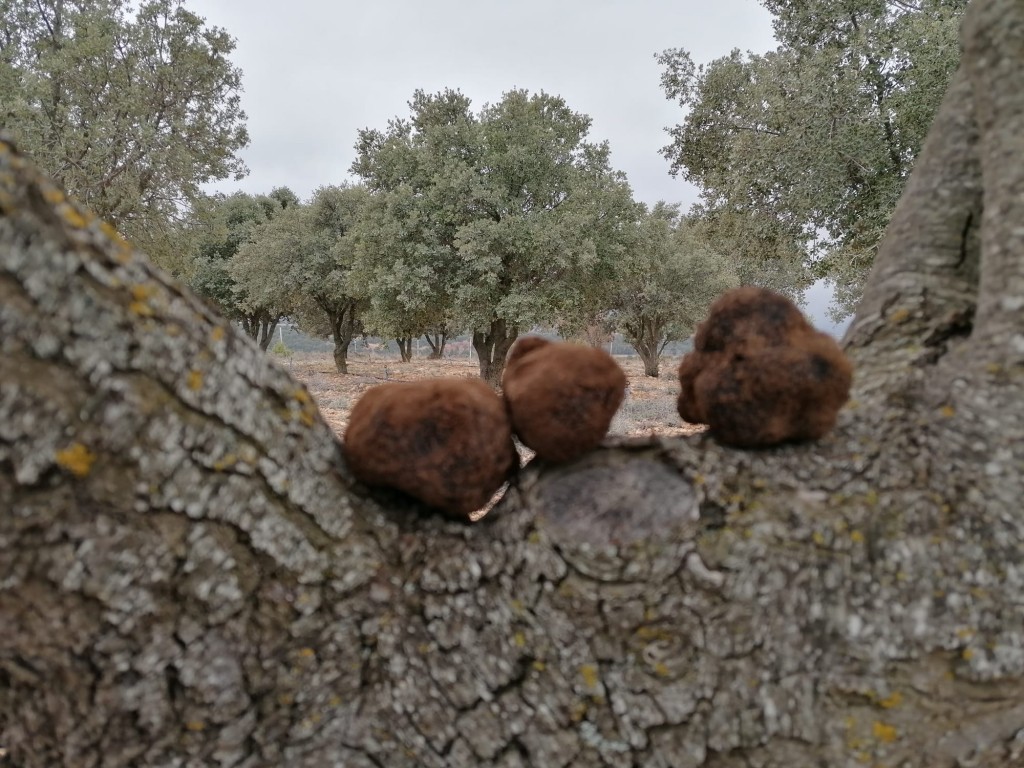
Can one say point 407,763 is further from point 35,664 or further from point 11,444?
point 11,444

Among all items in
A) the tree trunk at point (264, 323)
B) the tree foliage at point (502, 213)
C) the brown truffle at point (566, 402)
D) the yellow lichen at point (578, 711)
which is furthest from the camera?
the tree trunk at point (264, 323)

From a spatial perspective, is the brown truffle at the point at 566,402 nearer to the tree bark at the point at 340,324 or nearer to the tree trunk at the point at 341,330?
the tree bark at the point at 340,324

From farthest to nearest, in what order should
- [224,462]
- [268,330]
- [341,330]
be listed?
[268,330], [341,330], [224,462]

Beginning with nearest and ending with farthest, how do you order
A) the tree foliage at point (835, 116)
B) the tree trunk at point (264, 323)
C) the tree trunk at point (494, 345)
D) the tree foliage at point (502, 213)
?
the tree foliage at point (835, 116) → the tree foliage at point (502, 213) → the tree trunk at point (494, 345) → the tree trunk at point (264, 323)

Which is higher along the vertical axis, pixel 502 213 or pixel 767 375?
pixel 502 213

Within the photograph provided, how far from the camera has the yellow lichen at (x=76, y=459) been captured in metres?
0.97

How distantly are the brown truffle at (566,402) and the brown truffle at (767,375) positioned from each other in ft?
0.82

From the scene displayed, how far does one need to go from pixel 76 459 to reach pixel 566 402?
0.93 metres

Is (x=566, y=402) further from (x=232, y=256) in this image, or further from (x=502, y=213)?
(x=232, y=256)

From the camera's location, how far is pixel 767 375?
4.45 ft

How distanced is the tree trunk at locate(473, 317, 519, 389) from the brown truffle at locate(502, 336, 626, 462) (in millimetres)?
15965

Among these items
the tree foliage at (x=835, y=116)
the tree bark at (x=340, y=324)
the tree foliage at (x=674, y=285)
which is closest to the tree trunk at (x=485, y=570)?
the tree foliage at (x=835, y=116)

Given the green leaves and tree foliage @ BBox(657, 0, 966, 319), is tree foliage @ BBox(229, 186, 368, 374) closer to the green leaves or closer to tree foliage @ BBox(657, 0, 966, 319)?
the green leaves

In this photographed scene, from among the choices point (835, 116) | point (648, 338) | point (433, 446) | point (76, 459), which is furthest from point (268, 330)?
point (76, 459)
